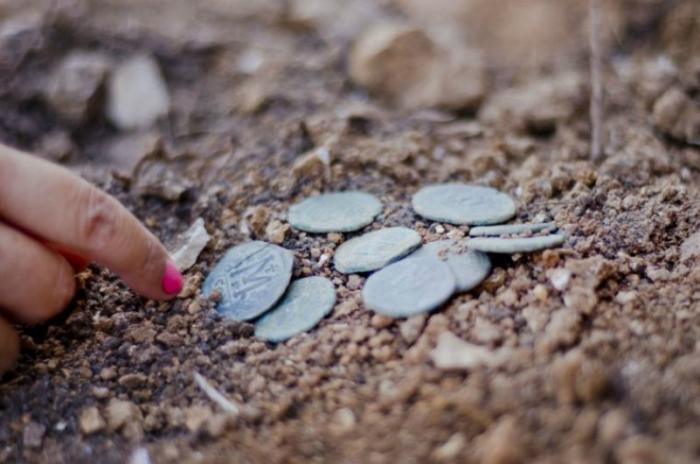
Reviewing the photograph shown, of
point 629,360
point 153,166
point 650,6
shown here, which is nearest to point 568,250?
point 629,360

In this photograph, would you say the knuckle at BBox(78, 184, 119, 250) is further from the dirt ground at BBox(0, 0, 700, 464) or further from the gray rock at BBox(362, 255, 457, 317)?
the gray rock at BBox(362, 255, 457, 317)

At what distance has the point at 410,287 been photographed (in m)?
1.36

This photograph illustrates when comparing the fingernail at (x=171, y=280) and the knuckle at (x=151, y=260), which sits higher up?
the knuckle at (x=151, y=260)

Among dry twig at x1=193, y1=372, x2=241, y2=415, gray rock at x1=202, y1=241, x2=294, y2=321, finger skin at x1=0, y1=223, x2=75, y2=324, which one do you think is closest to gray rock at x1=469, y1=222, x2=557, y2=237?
gray rock at x1=202, y1=241, x2=294, y2=321

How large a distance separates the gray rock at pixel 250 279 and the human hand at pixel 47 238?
0.19 metres

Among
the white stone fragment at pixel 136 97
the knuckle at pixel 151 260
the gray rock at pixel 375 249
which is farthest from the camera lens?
the white stone fragment at pixel 136 97

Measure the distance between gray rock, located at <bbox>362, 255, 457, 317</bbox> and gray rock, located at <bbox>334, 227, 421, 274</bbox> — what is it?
1.4 inches

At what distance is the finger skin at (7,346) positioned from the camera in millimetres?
1306

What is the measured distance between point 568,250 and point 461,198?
0.36m

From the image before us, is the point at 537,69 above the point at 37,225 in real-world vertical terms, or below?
below

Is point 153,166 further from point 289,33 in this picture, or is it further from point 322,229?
point 289,33

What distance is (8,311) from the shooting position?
1.33 m

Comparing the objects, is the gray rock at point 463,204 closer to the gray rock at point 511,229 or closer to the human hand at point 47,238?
the gray rock at point 511,229

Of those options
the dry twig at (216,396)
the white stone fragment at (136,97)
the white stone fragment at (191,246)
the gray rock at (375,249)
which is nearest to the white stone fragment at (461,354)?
the gray rock at (375,249)
